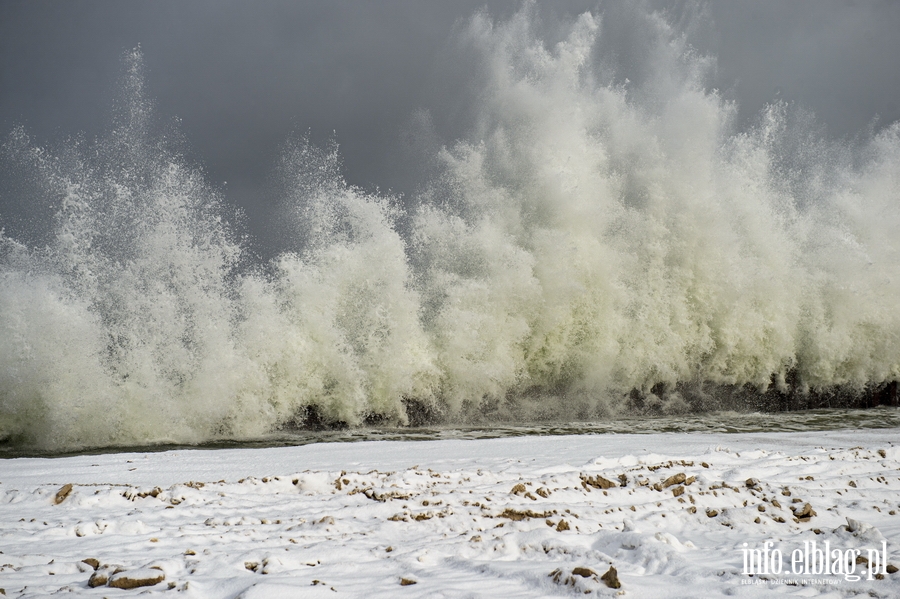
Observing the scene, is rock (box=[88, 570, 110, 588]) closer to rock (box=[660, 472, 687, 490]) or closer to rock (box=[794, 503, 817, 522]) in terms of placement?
rock (box=[660, 472, 687, 490])

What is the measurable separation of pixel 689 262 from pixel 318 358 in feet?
29.9

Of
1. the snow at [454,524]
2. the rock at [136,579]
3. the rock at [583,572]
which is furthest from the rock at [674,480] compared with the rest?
the rock at [136,579]

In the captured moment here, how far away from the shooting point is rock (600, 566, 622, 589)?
273 cm

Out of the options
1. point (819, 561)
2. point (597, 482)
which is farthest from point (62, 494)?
point (819, 561)

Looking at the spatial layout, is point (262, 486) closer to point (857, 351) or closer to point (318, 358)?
point (318, 358)

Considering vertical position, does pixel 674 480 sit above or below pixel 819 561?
above

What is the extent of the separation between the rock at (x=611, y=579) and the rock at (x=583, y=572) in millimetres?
56

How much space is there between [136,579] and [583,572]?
210cm

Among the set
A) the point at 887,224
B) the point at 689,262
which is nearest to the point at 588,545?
the point at 689,262

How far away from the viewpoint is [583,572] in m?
2.83

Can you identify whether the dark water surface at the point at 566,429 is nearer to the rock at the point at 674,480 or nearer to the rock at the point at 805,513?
the rock at the point at 674,480

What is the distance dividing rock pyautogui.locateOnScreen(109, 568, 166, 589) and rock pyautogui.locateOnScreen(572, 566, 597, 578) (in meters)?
1.98

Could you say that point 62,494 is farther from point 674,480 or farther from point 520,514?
point 674,480

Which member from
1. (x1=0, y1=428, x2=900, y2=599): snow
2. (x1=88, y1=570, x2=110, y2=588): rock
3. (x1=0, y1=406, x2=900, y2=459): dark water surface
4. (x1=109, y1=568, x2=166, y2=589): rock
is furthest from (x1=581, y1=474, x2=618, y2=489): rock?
(x1=0, y1=406, x2=900, y2=459): dark water surface
